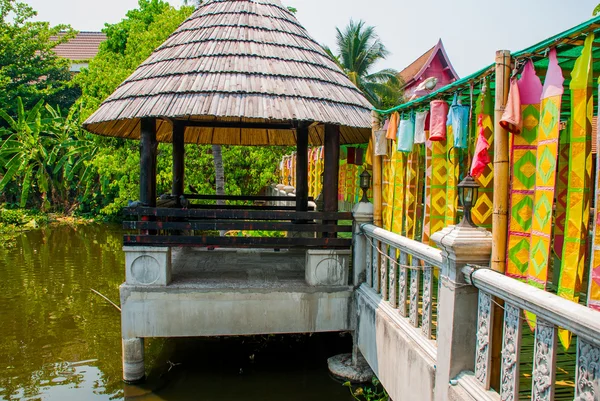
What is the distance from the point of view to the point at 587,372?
223 centimetres

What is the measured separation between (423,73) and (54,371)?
23964 mm

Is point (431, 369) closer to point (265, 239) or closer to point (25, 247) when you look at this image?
point (265, 239)

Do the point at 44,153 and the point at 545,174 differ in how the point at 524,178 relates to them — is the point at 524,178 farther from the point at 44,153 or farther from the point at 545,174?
the point at 44,153

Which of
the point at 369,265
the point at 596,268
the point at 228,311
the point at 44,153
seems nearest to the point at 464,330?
the point at 596,268

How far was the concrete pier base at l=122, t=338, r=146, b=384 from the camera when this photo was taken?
5816 millimetres

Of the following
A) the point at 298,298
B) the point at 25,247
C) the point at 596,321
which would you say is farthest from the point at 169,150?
the point at 596,321

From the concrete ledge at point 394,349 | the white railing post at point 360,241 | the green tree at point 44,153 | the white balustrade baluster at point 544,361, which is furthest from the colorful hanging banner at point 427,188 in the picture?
the green tree at point 44,153

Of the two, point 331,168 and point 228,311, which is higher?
point 331,168

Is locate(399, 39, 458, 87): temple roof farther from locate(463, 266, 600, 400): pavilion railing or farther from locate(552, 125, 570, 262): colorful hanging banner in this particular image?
locate(463, 266, 600, 400): pavilion railing

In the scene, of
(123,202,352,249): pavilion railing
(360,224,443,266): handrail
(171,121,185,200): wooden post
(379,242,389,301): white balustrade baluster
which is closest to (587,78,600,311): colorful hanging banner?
(360,224,443,266): handrail

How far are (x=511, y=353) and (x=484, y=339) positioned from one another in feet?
1.00

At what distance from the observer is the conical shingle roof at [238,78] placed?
5812 mm

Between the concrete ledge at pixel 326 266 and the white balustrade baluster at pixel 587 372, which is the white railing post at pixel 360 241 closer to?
the concrete ledge at pixel 326 266

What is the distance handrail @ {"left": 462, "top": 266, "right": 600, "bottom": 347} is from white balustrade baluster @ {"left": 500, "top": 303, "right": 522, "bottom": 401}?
0.35 ft
